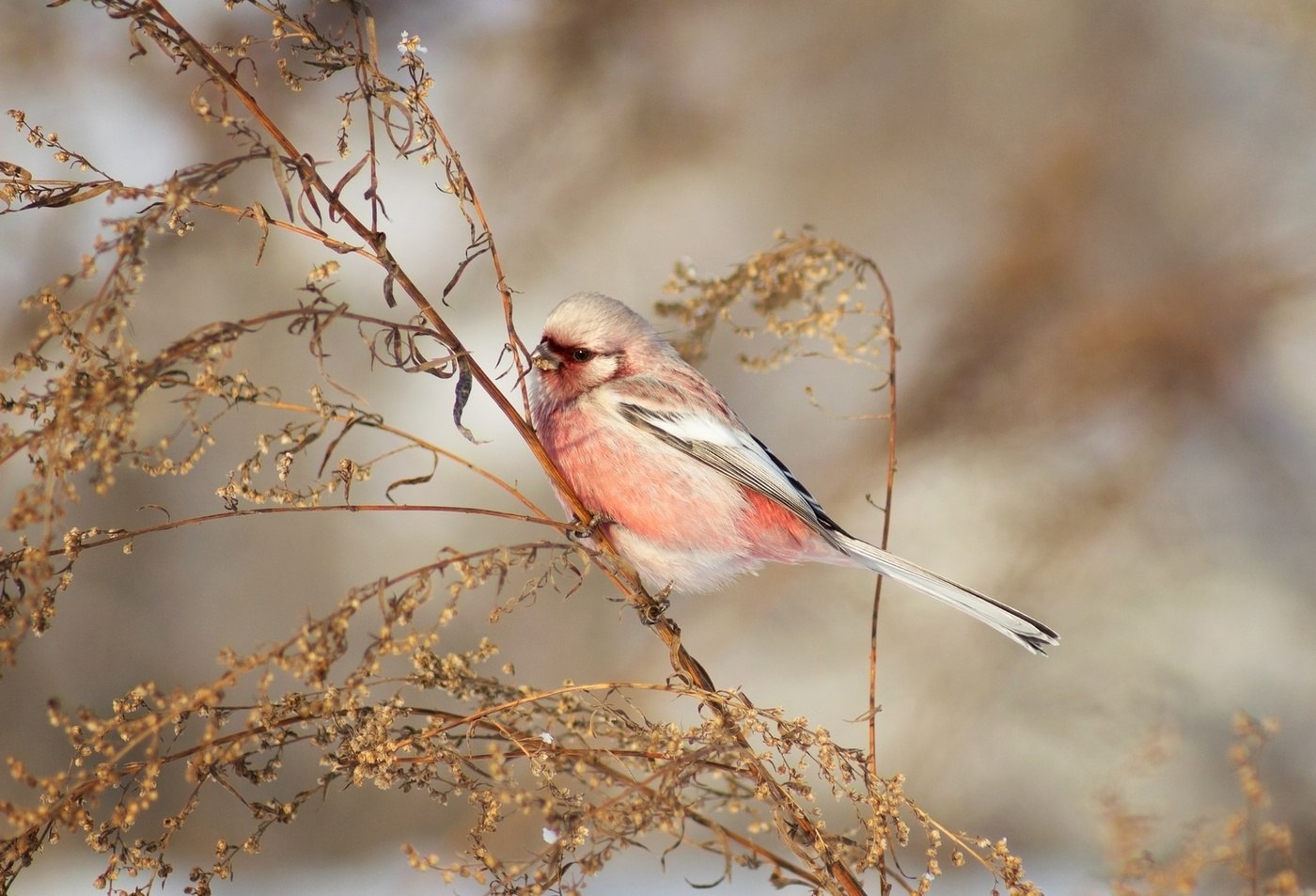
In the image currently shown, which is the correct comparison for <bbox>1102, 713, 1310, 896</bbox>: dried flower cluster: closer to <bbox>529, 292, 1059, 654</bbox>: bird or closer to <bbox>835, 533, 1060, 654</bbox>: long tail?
<bbox>835, 533, 1060, 654</bbox>: long tail

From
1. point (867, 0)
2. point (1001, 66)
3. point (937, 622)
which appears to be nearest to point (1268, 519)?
point (937, 622)

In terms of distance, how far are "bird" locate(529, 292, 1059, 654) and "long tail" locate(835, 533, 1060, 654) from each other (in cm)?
10

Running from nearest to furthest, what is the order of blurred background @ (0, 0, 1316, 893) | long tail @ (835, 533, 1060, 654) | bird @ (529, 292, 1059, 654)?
long tail @ (835, 533, 1060, 654), bird @ (529, 292, 1059, 654), blurred background @ (0, 0, 1316, 893)

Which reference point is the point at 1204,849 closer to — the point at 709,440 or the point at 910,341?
the point at 709,440

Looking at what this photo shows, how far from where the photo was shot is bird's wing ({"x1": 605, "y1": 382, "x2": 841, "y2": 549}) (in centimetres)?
252

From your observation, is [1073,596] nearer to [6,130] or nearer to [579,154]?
[579,154]

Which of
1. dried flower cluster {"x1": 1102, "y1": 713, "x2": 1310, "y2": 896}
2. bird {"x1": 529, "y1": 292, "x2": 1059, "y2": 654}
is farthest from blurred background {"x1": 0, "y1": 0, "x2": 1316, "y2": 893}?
dried flower cluster {"x1": 1102, "y1": 713, "x2": 1310, "y2": 896}

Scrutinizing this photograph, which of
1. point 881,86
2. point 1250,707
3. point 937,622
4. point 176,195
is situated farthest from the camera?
point 881,86

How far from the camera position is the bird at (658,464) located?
243 centimetres

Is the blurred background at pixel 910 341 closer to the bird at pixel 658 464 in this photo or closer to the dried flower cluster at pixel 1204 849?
the bird at pixel 658 464

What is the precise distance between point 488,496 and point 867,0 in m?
2.85

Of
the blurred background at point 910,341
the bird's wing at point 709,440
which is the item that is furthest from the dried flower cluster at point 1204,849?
the blurred background at point 910,341

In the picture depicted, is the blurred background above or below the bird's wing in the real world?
above

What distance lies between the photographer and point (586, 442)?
8.13ft
